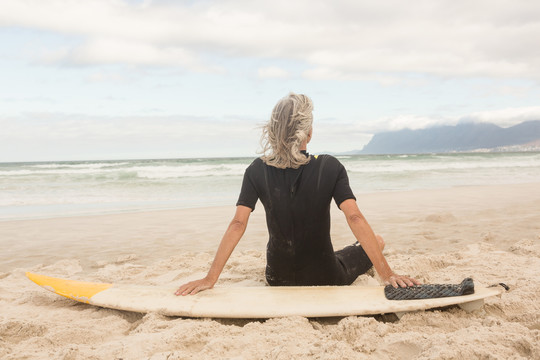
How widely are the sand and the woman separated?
0.47 m

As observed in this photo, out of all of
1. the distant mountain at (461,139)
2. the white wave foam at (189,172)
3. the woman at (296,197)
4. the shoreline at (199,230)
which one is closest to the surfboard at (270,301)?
the woman at (296,197)

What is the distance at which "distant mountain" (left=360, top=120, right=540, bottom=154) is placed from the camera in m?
146

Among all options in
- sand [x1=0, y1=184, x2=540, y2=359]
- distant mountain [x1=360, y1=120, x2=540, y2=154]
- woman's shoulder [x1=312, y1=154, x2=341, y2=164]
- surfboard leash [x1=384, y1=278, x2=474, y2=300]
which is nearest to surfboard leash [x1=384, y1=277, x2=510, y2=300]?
surfboard leash [x1=384, y1=278, x2=474, y2=300]

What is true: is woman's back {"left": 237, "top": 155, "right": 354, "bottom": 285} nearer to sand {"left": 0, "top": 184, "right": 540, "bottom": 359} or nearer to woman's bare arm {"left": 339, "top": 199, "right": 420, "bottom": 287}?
woman's bare arm {"left": 339, "top": 199, "right": 420, "bottom": 287}

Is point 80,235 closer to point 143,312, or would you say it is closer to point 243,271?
point 243,271

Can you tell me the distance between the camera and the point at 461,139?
557 feet

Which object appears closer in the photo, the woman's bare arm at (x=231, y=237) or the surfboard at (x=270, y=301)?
the surfboard at (x=270, y=301)

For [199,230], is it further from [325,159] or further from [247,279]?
[325,159]

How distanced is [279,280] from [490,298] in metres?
1.53

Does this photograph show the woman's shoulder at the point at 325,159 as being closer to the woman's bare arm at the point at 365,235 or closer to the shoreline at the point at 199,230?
the woman's bare arm at the point at 365,235

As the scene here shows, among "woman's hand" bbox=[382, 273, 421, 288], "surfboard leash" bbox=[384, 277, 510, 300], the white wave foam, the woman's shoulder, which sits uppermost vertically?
the woman's shoulder

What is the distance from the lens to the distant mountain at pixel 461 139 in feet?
480

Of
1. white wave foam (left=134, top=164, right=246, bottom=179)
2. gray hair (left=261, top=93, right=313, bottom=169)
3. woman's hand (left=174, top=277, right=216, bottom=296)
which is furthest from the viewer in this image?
white wave foam (left=134, top=164, right=246, bottom=179)

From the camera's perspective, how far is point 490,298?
2.85 metres
